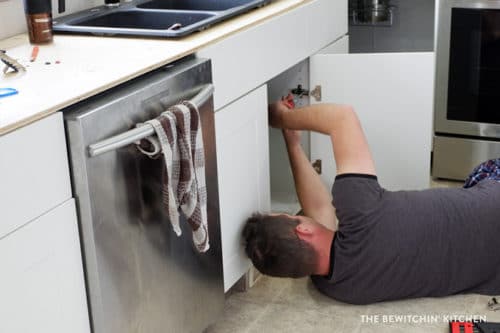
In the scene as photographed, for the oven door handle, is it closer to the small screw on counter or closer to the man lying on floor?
the small screw on counter

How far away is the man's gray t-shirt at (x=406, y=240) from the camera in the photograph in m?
2.17

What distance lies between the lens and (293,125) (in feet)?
7.99

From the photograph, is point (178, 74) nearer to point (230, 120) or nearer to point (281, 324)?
point (230, 120)

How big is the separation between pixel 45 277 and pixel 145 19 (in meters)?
1.07

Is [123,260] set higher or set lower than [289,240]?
higher

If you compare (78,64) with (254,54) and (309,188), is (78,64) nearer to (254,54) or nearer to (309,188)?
(254,54)

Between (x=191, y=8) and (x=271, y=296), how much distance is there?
0.95 m

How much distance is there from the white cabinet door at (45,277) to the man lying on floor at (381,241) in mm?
710

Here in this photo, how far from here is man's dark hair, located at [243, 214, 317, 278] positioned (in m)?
2.20

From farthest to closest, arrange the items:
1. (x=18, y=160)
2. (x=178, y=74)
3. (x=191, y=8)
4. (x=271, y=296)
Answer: (x=191, y=8) < (x=271, y=296) < (x=178, y=74) < (x=18, y=160)

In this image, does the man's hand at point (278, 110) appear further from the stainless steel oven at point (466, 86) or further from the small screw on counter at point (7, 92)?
the small screw on counter at point (7, 92)

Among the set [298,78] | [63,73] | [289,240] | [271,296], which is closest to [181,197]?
[63,73]

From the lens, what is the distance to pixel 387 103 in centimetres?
264

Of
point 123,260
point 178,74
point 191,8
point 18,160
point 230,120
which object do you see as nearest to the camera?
point 18,160
